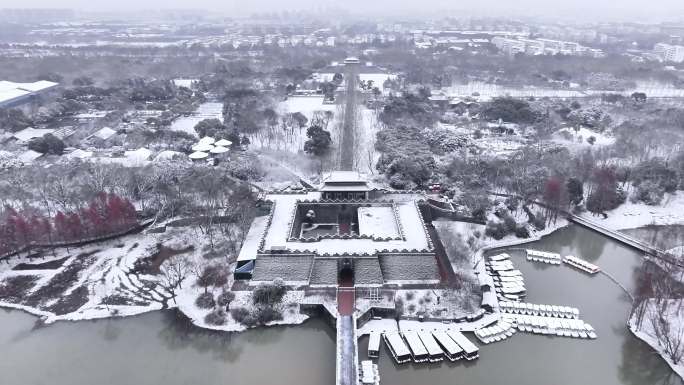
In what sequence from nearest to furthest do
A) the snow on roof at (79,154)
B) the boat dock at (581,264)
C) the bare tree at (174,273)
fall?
the bare tree at (174,273) → the boat dock at (581,264) → the snow on roof at (79,154)

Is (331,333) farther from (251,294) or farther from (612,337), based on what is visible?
(612,337)

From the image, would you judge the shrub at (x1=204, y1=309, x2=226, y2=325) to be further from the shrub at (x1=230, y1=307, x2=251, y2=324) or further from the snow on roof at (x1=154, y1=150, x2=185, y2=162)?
the snow on roof at (x1=154, y1=150, x2=185, y2=162)

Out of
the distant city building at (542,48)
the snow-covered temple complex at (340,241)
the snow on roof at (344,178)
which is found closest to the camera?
the snow-covered temple complex at (340,241)

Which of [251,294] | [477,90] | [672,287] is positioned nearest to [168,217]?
[251,294]

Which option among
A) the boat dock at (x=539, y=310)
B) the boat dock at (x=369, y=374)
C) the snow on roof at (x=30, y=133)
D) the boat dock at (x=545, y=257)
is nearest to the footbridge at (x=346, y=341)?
the boat dock at (x=369, y=374)

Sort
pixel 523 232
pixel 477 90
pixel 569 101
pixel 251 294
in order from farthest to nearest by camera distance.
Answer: pixel 477 90
pixel 569 101
pixel 523 232
pixel 251 294

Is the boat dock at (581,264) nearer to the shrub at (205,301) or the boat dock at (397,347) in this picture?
the boat dock at (397,347)
